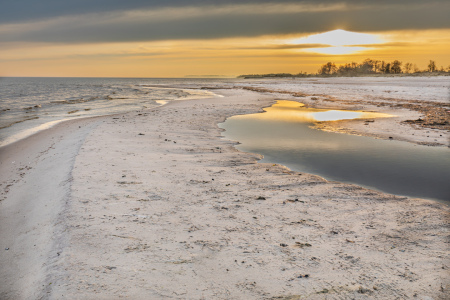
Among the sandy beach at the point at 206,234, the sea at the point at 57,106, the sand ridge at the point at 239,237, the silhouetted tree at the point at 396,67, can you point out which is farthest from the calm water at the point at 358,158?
the silhouetted tree at the point at 396,67

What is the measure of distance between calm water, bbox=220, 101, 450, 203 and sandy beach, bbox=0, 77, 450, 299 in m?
1.21

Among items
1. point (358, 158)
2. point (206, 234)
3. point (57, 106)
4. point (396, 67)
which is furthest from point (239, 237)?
point (396, 67)

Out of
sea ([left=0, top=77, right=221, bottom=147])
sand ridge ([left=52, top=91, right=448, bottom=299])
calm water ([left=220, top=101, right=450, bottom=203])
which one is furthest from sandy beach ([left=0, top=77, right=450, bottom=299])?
sea ([left=0, top=77, right=221, bottom=147])

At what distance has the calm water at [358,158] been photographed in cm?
920

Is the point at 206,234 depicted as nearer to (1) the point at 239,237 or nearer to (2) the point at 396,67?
(1) the point at 239,237

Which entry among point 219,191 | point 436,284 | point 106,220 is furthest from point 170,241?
point 436,284

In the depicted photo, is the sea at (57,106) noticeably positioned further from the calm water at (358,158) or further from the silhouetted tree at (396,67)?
the silhouetted tree at (396,67)

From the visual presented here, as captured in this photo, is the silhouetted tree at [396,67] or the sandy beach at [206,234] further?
the silhouetted tree at [396,67]

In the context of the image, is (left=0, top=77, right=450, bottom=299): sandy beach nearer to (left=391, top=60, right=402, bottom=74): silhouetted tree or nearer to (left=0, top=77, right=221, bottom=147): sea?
(left=0, top=77, right=221, bottom=147): sea

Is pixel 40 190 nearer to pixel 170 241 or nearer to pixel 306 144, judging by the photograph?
pixel 170 241

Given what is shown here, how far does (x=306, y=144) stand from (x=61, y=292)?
12.2 meters

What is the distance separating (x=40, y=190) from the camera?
7.96 m

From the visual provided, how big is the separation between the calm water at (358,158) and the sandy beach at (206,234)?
121 centimetres

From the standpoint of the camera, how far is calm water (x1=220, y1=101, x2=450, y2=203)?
9.20 metres
